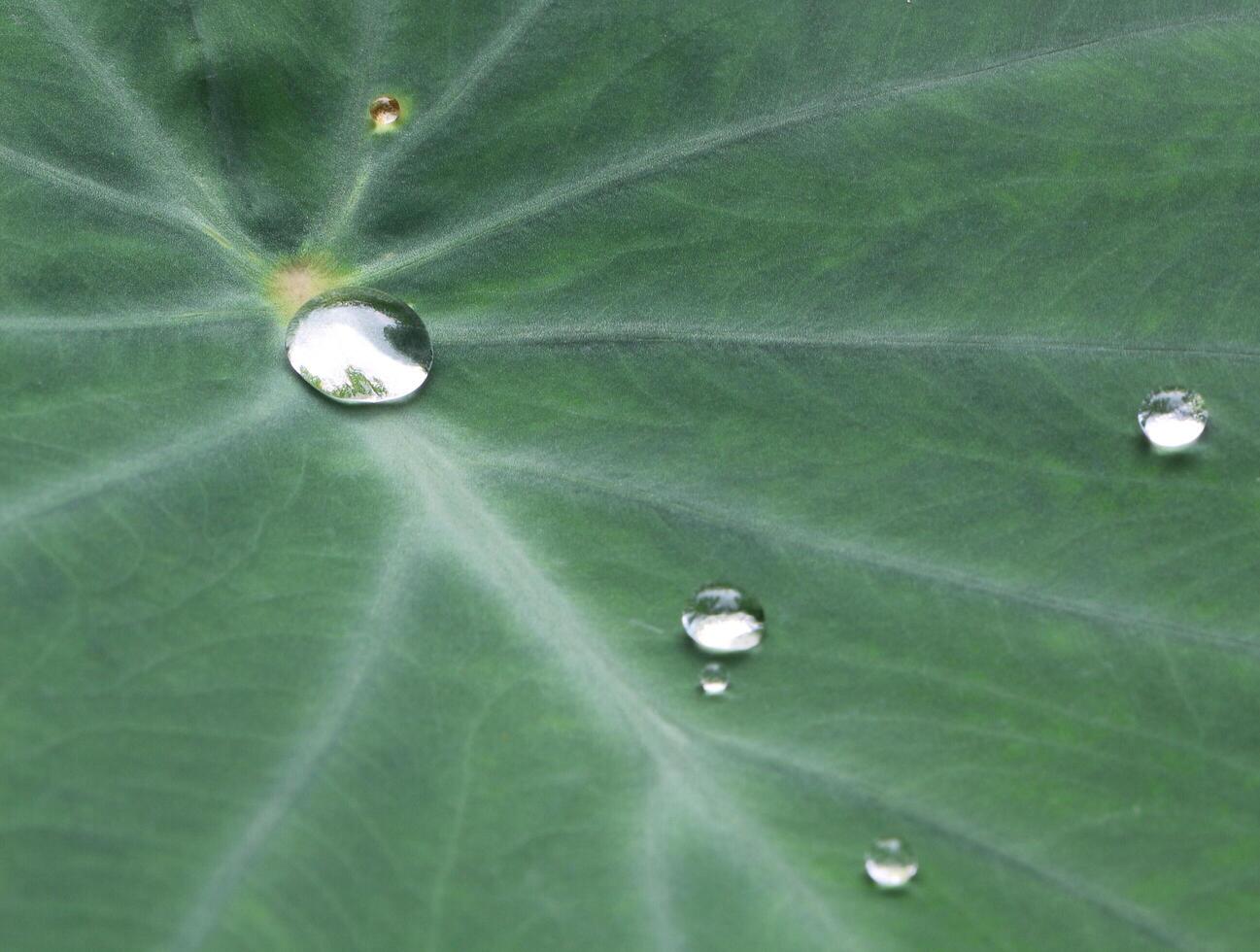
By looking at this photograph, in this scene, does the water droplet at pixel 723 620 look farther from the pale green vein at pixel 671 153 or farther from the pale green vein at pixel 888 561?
the pale green vein at pixel 671 153

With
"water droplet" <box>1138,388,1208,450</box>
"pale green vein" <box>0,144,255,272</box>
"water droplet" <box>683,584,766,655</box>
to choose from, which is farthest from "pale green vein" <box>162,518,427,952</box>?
"water droplet" <box>1138,388,1208,450</box>

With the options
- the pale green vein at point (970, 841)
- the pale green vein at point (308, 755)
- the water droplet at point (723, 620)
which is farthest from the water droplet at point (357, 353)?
the pale green vein at point (970, 841)

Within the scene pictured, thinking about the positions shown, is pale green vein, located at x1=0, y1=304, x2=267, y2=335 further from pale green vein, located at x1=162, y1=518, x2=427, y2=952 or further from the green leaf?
pale green vein, located at x1=162, y1=518, x2=427, y2=952

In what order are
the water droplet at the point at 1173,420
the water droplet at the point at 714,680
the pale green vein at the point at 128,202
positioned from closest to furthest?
1. the water droplet at the point at 714,680
2. the water droplet at the point at 1173,420
3. the pale green vein at the point at 128,202

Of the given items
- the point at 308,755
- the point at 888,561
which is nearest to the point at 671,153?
the point at 888,561

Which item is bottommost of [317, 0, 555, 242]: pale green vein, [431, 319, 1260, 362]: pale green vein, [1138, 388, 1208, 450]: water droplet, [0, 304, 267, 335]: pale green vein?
[1138, 388, 1208, 450]: water droplet

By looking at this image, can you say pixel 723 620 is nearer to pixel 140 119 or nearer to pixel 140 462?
pixel 140 462
